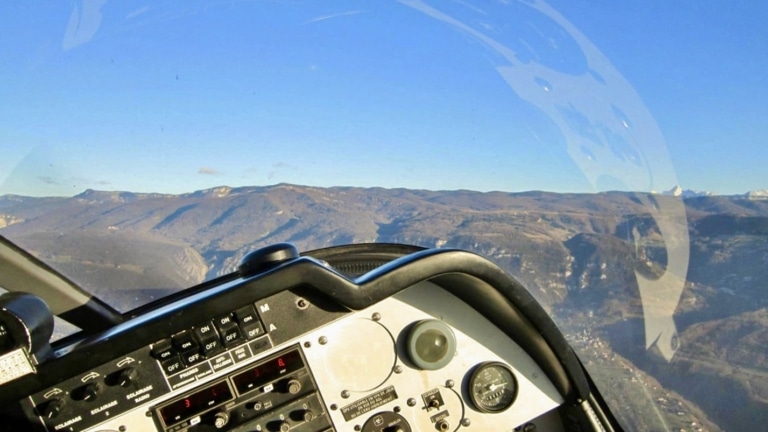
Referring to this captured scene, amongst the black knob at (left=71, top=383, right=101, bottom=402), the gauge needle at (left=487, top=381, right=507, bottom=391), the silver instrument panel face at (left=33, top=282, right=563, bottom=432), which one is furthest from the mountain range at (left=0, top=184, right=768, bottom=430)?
the black knob at (left=71, top=383, right=101, bottom=402)

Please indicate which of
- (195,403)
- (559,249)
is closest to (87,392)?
(195,403)

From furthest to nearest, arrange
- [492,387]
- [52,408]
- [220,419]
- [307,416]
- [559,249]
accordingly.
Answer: [559,249]
[492,387]
[307,416]
[220,419]
[52,408]

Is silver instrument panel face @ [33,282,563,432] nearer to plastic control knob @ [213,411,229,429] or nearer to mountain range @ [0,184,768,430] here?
plastic control knob @ [213,411,229,429]

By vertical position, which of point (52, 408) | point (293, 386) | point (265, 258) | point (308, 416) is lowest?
point (308, 416)

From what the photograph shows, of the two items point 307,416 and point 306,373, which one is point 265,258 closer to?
point 306,373

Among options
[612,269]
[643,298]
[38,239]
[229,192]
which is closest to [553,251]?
[612,269]

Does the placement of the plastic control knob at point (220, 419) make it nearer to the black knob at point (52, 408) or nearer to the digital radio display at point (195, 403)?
the digital radio display at point (195, 403)

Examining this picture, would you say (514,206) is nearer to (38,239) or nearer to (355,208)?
(355,208)
